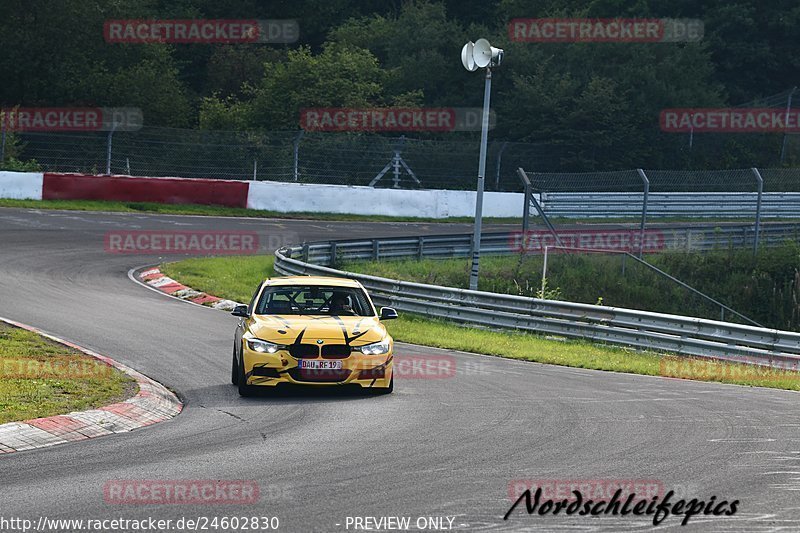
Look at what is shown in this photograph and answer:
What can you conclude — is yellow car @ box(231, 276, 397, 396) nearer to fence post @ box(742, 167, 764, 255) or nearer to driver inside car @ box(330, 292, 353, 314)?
driver inside car @ box(330, 292, 353, 314)

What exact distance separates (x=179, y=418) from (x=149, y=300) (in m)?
11.5

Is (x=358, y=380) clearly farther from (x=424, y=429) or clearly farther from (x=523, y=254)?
(x=523, y=254)

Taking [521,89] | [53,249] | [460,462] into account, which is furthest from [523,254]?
[521,89]

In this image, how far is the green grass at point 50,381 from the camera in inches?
426

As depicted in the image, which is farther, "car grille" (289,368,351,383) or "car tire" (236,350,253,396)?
"car tire" (236,350,253,396)

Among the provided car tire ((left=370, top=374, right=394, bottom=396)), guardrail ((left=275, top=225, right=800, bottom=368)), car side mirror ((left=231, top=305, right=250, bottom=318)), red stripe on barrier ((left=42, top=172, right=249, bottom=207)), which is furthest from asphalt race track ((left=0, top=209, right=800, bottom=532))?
red stripe on barrier ((left=42, top=172, right=249, bottom=207))

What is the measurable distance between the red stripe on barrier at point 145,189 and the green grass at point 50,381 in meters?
21.8

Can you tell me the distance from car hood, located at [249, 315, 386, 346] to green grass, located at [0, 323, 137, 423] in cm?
Result: 158

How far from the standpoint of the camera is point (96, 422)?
410 inches

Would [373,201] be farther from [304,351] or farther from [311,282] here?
[304,351]

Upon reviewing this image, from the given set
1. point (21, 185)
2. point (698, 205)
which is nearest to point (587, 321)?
point (698, 205)

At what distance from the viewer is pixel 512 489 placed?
7.84 m

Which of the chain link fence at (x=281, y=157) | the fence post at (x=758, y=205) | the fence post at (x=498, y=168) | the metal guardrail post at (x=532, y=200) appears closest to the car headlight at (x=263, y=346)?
the metal guardrail post at (x=532, y=200)

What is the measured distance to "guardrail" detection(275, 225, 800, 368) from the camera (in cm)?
1750
